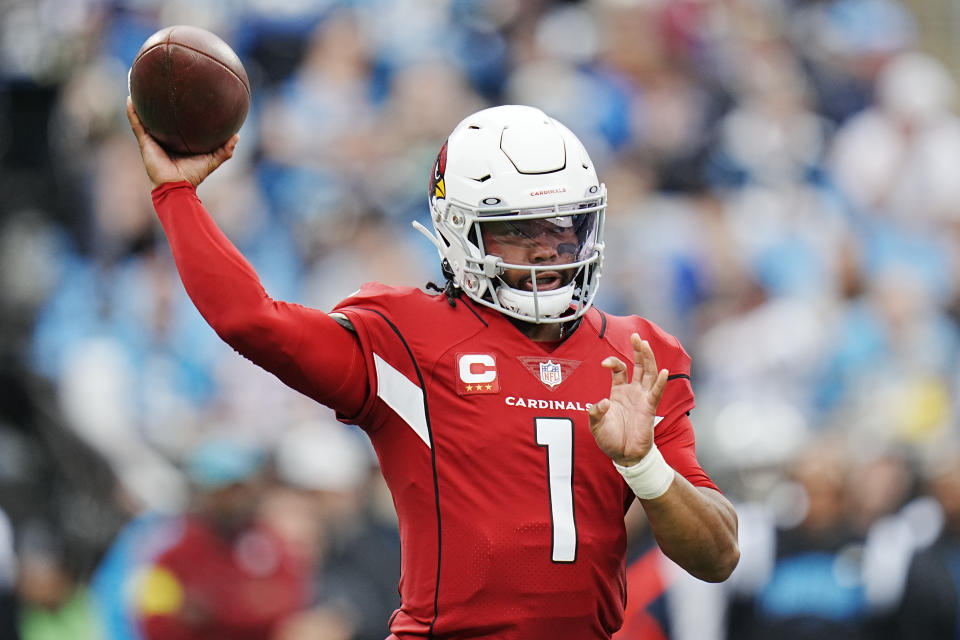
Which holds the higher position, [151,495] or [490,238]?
[490,238]

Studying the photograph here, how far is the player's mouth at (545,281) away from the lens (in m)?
3.07

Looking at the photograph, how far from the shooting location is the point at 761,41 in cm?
919

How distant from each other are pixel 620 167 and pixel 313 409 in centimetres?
262

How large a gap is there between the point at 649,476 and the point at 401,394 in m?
0.59

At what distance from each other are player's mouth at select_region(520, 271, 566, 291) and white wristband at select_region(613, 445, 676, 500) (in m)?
0.46

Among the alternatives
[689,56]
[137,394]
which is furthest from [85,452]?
[689,56]

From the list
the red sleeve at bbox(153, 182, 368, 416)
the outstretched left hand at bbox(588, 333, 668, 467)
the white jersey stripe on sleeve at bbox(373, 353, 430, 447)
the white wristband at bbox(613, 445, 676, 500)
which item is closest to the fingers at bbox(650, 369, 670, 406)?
the outstretched left hand at bbox(588, 333, 668, 467)

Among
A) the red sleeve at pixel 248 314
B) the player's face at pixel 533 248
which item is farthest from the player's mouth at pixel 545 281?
the red sleeve at pixel 248 314

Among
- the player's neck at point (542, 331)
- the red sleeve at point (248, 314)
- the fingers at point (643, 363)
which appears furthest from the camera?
the player's neck at point (542, 331)

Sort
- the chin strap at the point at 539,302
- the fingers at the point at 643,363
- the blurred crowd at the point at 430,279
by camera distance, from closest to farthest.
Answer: the fingers at the point at 643,363 → the chin strap at the point at 539,302 → the blurred crowd at the point at 430,279

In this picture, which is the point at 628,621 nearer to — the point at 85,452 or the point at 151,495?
the point at 151,495

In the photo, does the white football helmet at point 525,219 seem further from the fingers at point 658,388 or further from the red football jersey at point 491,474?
the fingers at point 658,388

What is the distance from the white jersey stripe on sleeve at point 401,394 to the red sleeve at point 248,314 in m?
0.07

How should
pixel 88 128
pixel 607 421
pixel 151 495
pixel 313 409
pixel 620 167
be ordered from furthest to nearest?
pixel 620 167, pixel 88 128, pixel 313 409, pixel 151 495, pixel 607 421
